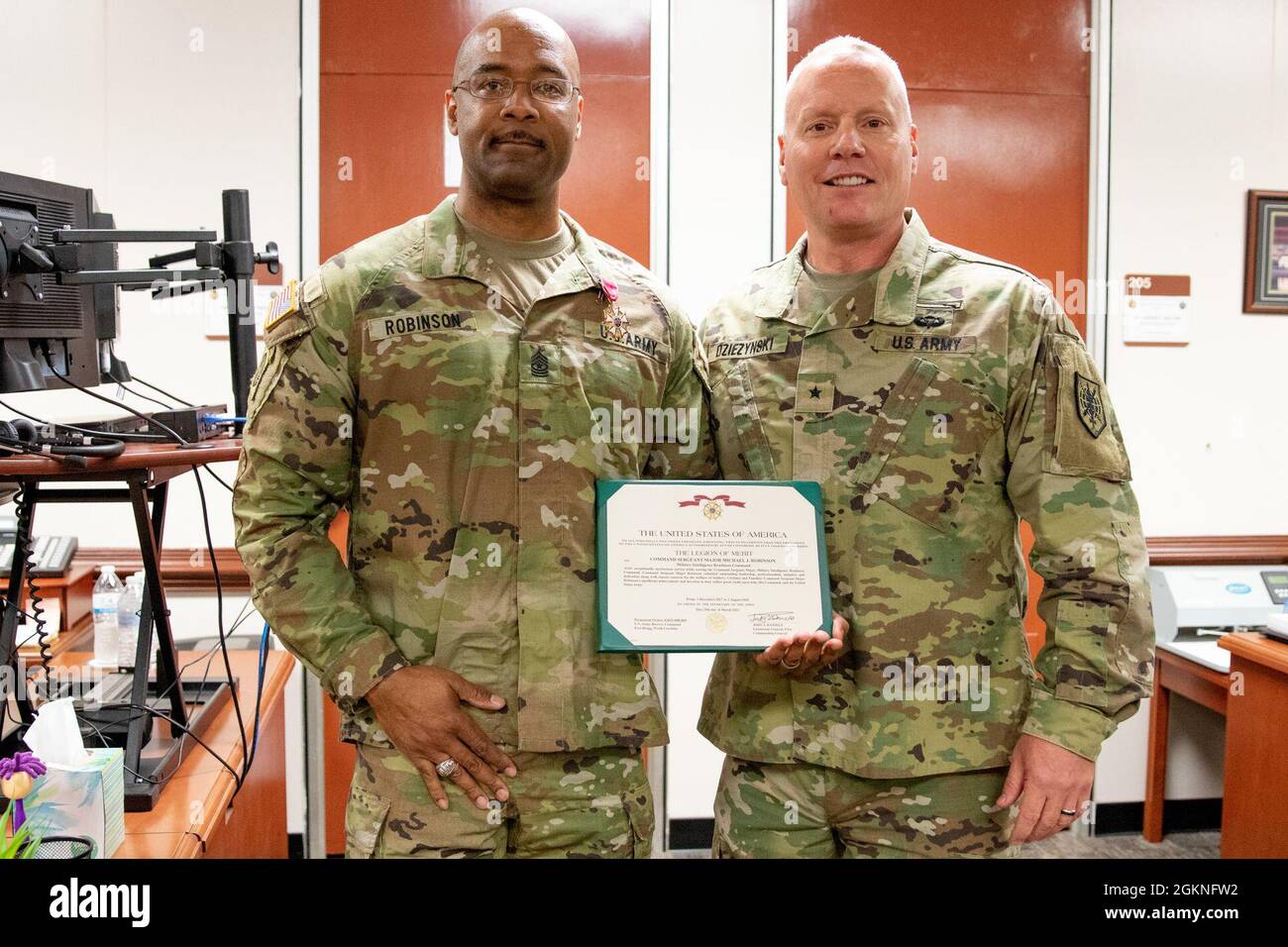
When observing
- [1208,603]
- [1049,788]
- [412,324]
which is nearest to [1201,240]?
[1208,603]

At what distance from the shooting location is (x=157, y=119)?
8.98 ft

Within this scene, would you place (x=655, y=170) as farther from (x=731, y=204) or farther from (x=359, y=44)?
(x=359, y=44)

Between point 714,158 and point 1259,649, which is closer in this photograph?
point 1259,649

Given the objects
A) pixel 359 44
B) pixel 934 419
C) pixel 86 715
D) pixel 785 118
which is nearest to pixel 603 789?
pixel 934 419

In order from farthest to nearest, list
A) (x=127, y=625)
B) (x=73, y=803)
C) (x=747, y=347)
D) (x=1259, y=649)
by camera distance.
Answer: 1. (x=1259, y=649)
2. (x=127, y=625)
3. (x=747, y=347)
4. (x=73, y=803)

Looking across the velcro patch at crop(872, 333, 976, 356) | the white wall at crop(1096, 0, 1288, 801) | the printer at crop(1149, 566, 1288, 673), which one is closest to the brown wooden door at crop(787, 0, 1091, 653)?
the white wall at crop(1096, 0, 1288, 801)

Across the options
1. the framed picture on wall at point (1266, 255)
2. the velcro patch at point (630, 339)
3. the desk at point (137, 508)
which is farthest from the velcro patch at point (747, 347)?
the framed picture on wall at point (1266, 255)

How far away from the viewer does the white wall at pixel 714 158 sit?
2.83 meters

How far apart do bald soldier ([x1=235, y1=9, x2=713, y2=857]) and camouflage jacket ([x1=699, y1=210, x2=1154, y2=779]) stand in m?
0.28

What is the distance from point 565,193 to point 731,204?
496mm

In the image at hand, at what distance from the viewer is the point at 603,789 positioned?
55.6 inches

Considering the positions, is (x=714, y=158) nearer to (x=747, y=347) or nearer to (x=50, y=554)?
(x=747, y=347)

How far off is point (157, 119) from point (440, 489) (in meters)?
2.02
